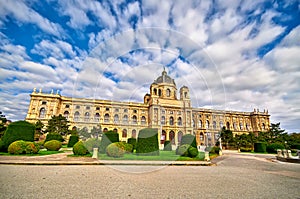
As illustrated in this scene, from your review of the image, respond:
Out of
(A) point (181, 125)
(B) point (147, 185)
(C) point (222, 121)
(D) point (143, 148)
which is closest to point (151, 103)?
(A) point (181, 125)

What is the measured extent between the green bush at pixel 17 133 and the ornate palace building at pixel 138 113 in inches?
1171

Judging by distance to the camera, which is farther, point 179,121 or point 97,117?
point 179,121

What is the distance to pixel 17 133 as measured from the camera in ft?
42.2

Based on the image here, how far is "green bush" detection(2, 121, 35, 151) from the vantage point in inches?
488

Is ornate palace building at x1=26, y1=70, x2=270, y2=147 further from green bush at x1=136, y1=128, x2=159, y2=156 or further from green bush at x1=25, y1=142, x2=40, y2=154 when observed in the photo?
green bush at x1=25, y1=142, x2=40, y2=154

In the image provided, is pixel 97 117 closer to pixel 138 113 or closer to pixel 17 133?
pixel 138 113

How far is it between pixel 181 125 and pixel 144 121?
436 inches

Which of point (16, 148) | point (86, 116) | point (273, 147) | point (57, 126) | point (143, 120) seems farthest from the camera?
point (143, 120)

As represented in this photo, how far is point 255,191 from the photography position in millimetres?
4543

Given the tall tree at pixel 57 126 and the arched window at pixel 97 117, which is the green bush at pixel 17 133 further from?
→ the arched window at pixel 97 117

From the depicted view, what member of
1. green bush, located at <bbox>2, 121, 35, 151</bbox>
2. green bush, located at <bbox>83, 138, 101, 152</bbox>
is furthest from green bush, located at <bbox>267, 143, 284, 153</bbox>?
green bush, located at <bbox>2, 121, 35, 151</bbox>

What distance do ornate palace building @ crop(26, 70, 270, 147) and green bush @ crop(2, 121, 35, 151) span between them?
97.6 feet

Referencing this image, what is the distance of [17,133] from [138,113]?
120 ft

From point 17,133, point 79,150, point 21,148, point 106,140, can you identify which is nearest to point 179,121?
point 106,140
